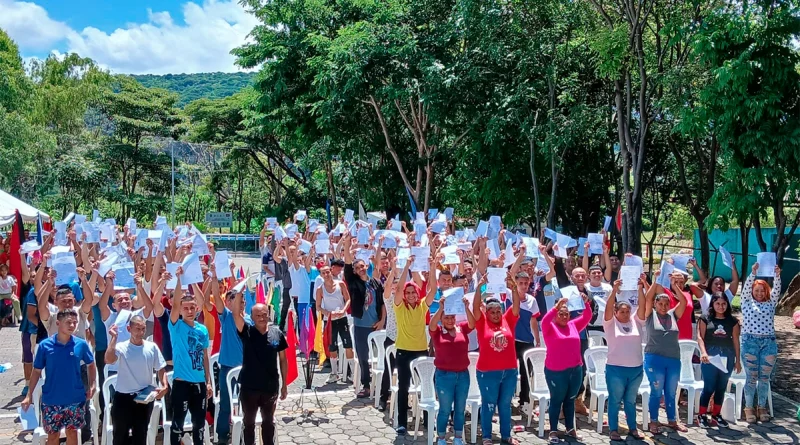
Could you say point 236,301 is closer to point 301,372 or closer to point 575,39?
point 301,372

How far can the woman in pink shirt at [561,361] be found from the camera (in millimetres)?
7027

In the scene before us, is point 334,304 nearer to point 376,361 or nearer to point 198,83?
point 376,361

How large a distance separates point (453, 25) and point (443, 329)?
13816 millimetres

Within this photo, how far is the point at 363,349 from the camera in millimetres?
8602

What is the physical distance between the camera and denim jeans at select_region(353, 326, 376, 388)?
8.61m

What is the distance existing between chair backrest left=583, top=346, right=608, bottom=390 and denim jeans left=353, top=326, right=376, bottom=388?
2560 millimetres

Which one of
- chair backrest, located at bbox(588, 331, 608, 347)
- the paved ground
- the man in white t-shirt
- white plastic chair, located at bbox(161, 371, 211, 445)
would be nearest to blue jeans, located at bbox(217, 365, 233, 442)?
white plastic chair, located at bbox(161, 371, 211, 445)

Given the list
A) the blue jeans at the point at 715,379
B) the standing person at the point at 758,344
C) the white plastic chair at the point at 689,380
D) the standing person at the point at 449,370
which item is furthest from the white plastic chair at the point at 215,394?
the standing person at the point at 758,344

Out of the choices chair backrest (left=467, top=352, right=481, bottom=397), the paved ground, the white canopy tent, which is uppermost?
the white canopy tent

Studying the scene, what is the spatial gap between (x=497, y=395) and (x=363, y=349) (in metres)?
2.20

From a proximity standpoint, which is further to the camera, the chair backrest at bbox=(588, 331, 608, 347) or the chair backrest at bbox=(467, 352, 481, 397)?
the chair backrest at bbox=(588, 331, 608, 347)

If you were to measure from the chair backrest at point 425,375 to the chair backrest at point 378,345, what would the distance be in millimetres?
1182

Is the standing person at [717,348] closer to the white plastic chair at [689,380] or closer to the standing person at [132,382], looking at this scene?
the white plastic chair at [689,380]

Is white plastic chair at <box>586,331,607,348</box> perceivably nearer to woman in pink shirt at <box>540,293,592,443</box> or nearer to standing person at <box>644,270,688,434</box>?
standing person at <box>644,270,688,434</box>
